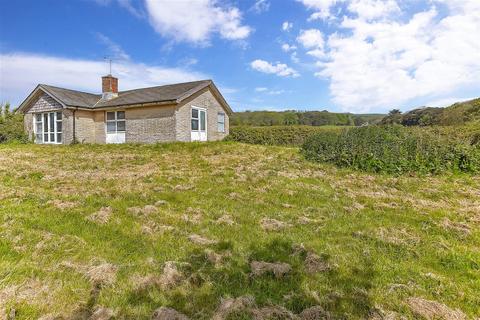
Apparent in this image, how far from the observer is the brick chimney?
70.5 feet

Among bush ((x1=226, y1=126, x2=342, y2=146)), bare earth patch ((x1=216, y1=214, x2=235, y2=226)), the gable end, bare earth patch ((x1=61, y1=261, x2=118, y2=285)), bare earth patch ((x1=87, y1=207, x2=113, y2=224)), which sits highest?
the gable end

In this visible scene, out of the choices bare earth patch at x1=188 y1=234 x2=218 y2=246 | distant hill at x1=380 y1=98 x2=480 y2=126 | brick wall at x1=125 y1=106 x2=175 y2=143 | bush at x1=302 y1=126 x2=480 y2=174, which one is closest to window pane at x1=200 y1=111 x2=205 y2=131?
brick wall at x1=125 y1=106 x2=175 y2=143

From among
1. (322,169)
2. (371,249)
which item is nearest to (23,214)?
(371,249)

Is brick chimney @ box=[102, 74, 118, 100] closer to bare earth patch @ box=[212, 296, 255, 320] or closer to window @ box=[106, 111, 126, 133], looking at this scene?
window @ box=[106, 111, 126, 133]

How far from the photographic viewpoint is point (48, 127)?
20766 mm

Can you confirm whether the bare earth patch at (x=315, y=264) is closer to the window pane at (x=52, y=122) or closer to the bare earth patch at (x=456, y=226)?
the bare earth patch at (x=456, y=226)

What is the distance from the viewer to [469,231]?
16.7 ft

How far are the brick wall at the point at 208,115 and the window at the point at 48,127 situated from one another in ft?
28.2

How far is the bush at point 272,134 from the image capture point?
74.4ft

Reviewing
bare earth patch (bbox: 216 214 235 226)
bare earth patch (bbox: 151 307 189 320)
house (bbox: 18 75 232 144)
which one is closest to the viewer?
bare earth patch (bbox: 151 307 189 320)

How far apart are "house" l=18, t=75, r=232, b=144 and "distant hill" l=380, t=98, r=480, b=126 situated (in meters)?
14.7

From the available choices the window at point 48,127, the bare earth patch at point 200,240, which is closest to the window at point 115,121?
the window at point 48,127

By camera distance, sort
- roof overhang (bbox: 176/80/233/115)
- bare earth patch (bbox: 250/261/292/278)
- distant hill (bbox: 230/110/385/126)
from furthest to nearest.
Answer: distant hill (bbox: 230/110/385/126)
roof overhang (bbox: 176/80/233/115)
bare earth patch (bbox: 250/261/292/278)

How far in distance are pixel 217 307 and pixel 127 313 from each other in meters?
0.85
